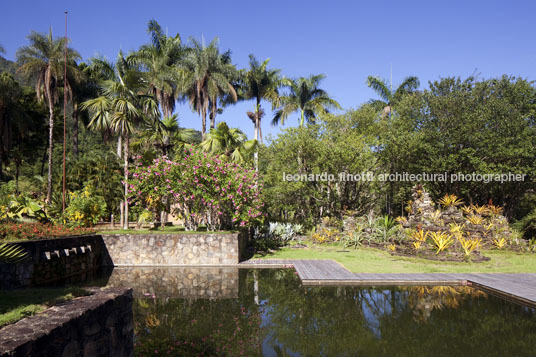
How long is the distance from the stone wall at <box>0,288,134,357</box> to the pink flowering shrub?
904 cm

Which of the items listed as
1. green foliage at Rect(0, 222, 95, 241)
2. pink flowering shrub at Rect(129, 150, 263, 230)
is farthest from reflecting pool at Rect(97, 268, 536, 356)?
pink flowering shrub at Rect(129, 150, 263, 230)

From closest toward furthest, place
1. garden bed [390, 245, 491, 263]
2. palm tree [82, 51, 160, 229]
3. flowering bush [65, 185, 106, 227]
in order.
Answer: garden bed [390, 245, 491, 263]
flowering bush [65, 185, 106, 227]
palm tree [82, 51, 160, 229]

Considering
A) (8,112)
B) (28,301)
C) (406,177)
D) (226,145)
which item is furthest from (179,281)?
(8,112)

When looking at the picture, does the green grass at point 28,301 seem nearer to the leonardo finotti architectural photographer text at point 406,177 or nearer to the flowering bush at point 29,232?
the flowering bush at point 29,232

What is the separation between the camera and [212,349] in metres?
5.51

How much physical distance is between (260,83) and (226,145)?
1269 centimetres

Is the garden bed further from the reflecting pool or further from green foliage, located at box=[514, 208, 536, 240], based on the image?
green foliage, located at box=[514, 208, 536, 240]

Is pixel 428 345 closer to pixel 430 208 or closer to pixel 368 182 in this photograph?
pixel 430 208

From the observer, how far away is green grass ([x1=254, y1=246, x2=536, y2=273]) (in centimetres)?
1194

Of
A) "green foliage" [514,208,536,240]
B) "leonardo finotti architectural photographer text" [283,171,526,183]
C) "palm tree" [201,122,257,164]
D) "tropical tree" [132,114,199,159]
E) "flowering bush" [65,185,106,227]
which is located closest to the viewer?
"flowering bush" [65,185,106,227]

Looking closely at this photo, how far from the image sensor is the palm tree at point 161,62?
2639 centimetres

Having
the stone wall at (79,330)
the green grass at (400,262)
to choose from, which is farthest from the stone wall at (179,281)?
the stone wall at (79,330)

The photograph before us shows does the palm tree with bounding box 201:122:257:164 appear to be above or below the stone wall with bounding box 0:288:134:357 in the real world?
above

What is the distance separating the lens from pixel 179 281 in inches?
416
